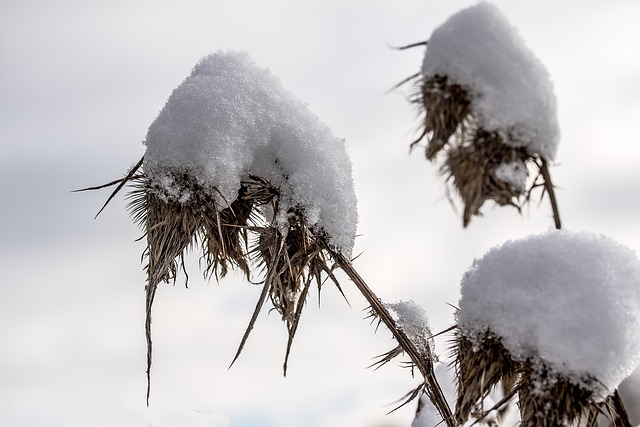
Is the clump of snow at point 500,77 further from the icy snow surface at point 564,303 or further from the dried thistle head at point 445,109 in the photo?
the icy snow surface at point 564,303

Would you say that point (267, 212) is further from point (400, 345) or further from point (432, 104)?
point (432, 104)

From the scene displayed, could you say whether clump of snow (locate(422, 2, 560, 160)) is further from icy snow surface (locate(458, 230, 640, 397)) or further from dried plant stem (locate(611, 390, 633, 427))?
dried plant stem (locate(611, 390, 633, 427))

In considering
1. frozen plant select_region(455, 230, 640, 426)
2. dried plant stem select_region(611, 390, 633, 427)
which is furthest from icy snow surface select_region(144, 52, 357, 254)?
dried plant stem select_region(611, 390, 633, 427)

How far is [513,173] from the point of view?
85.7 inches

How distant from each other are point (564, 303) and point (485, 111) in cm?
62

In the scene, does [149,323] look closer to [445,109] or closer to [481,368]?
[481,368]

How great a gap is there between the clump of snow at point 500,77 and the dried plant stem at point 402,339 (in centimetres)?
100

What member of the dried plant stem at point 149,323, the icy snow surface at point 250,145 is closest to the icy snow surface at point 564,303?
the icy snow surface at point 250,145

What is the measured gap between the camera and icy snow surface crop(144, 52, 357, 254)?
2.82 meters

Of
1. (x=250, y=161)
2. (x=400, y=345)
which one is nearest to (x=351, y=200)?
(x=250, y=161)

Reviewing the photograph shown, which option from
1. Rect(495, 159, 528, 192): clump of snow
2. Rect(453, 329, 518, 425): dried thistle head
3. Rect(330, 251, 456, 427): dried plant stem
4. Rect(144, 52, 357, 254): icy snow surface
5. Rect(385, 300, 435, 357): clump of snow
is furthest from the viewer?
Rect(385, 300, 435, 357): clump of snow

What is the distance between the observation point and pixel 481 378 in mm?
2354

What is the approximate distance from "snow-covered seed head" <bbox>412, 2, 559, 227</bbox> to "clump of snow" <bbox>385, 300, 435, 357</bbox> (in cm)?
106

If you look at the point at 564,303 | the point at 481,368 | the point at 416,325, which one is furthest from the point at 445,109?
the point at 416,325
